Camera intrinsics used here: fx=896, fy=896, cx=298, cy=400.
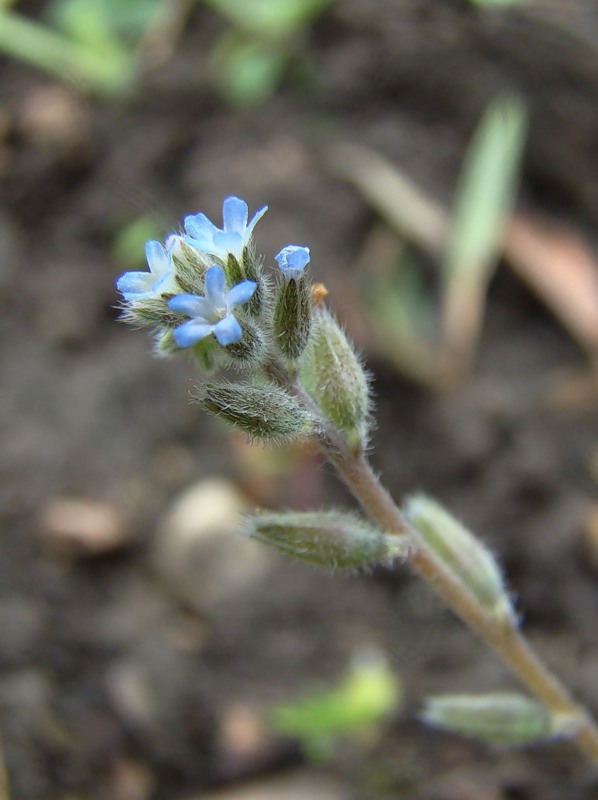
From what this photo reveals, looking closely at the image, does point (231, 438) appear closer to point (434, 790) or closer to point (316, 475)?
point (316, 475)

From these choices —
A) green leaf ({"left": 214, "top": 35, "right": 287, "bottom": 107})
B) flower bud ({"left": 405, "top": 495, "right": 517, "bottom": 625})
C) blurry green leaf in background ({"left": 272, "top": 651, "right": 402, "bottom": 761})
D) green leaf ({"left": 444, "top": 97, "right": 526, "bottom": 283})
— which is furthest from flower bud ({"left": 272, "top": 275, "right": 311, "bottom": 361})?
green leaf ({"left": 214, "top": 35, "right": 287, "bottom": 107})

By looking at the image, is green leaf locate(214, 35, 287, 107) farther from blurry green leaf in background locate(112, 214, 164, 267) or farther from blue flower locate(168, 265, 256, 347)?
blue flower locate(168, 265, 256, 347)

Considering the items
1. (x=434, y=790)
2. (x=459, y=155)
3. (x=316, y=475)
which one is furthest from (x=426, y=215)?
(x=434, y=790)

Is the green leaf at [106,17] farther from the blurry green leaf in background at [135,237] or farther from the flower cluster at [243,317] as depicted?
the flower cluster at [243,317]

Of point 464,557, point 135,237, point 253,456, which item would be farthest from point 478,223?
point 464,557

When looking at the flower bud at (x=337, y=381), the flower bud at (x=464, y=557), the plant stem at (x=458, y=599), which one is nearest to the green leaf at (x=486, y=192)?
the flower bud at (x=464, y=557)
